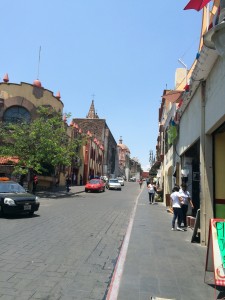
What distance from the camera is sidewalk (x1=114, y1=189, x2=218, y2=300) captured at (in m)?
5.27

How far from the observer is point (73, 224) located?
12.4 metres

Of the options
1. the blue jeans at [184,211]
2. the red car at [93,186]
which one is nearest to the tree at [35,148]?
the red car at [93,186]

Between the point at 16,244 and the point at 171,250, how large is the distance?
396 cm

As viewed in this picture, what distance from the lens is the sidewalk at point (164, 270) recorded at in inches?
207

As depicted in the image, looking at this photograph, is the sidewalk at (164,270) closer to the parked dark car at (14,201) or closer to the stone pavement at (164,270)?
the stone pavement at (164,270)

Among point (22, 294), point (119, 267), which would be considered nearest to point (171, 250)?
point (119, 267)

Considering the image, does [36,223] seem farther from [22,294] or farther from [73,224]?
[22,294]

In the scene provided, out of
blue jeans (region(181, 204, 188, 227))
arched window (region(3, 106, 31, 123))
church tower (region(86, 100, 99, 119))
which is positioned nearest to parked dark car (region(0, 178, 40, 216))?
blue jeans (region(181, 204, 188, 227))

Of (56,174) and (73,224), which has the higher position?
(56,174)

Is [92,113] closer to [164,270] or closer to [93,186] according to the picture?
[93,186]

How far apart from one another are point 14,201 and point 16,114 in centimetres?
2278

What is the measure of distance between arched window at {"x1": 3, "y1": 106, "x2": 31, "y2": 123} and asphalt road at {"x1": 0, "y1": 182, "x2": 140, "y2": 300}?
74.9 ft

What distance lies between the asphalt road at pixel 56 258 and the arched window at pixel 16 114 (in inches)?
899

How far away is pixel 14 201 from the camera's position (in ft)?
42.5
